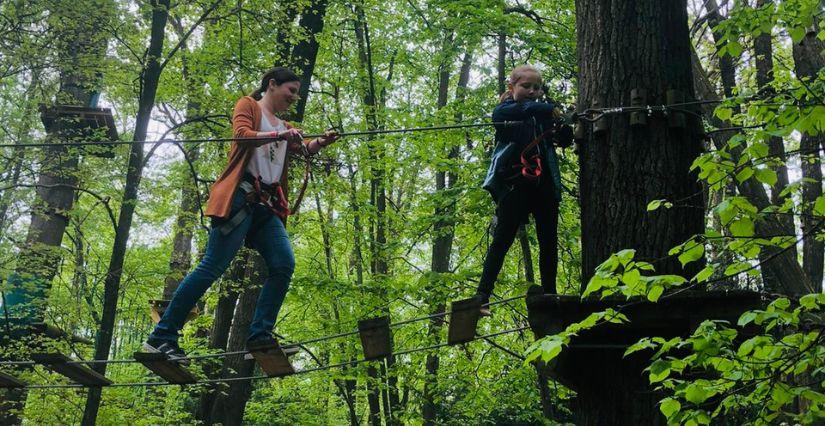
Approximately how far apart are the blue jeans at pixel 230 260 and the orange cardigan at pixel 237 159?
0.08 meters

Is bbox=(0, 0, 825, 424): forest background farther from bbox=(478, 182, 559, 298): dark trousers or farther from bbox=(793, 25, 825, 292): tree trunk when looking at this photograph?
bbox=(478, 182, 559, 298): dark trousers

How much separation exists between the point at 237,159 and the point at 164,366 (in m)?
1.21

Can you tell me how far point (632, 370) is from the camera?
3576mm

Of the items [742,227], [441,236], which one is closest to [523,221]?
[742,227]

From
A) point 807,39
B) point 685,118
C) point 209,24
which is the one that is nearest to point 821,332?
point 685,118

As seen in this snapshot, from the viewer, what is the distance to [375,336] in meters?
4.34

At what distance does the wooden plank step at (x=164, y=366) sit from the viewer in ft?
13.0

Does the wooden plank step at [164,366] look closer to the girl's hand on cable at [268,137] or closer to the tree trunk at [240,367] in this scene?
the girl's hand on cable at [268,137]

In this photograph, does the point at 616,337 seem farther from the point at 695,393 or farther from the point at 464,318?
the point at 464,318

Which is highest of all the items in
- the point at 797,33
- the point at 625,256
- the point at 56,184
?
the point at 56,184

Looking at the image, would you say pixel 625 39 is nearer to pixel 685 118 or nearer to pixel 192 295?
pixel 685 118

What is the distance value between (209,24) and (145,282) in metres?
3.49

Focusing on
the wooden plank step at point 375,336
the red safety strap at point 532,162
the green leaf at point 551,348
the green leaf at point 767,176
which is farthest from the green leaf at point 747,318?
the wooden plank step at point 375,336

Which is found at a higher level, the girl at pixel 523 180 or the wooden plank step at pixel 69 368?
the girl at pixel 523 180
